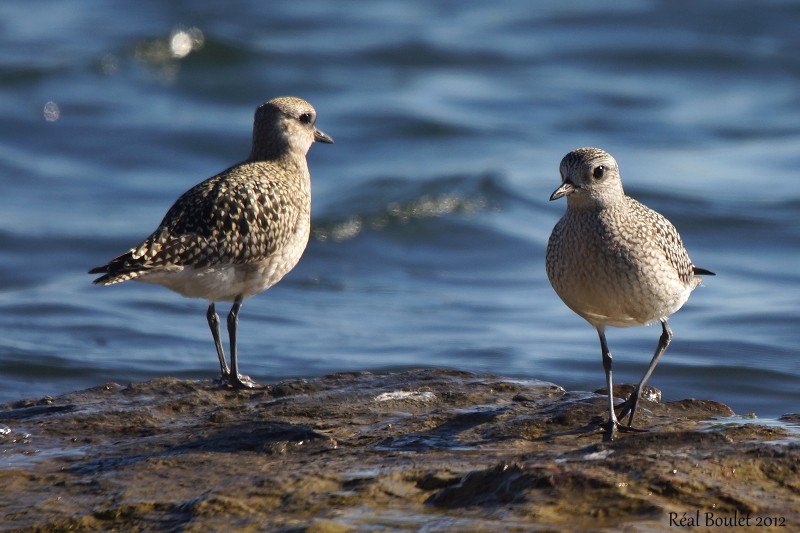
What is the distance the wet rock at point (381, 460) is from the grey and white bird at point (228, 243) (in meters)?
→ 0.81

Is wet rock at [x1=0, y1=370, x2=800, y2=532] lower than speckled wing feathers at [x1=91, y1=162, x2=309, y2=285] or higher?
lower

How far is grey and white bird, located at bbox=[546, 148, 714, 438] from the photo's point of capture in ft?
24.6

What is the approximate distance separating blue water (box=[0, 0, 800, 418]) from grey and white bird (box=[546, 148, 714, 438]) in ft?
13.0

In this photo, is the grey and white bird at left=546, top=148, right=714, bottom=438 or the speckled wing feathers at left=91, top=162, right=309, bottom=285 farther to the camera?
the speckled wing feathers at left=91, top=162, right=309, bottom=285

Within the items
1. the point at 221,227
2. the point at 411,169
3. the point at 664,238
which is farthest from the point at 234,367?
the point at 411,169

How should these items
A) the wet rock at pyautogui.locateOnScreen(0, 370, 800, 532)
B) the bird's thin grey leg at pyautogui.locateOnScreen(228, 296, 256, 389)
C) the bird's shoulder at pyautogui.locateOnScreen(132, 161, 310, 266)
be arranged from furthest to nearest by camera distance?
the bird's shoulder at pyautogui.locateOnScreen(132, 161, 310, 266) → the bird's thin grey leg at pyautogui.locateOnScreen(228, 296, 256, 389) → the wet rock at pyautogui.locateOnScreen(0, 370, 800, 532)

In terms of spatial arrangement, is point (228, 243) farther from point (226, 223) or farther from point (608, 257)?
point (608, 257)

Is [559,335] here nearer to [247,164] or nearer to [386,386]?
[247,164]

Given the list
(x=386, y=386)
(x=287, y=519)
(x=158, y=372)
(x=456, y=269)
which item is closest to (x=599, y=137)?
(x=456, y=269)

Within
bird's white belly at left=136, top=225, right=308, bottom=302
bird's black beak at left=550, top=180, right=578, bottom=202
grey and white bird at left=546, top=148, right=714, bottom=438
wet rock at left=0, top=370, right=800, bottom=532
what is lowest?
wet rock at left=0, top=370, right=800, bottom=532

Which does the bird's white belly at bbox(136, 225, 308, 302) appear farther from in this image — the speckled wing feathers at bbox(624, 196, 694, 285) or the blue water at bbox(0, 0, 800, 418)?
the blue water at bbox(0, 0, 800, 418)

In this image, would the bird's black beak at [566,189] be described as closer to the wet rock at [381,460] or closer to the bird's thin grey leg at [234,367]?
the wet rock at [381,460]

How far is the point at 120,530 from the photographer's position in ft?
19.0

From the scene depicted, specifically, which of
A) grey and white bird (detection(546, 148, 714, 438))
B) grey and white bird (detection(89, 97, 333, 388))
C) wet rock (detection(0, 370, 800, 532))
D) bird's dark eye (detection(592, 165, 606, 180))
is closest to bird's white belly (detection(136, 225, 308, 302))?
grey and white bird (detection(89, 97, 333, 388))
